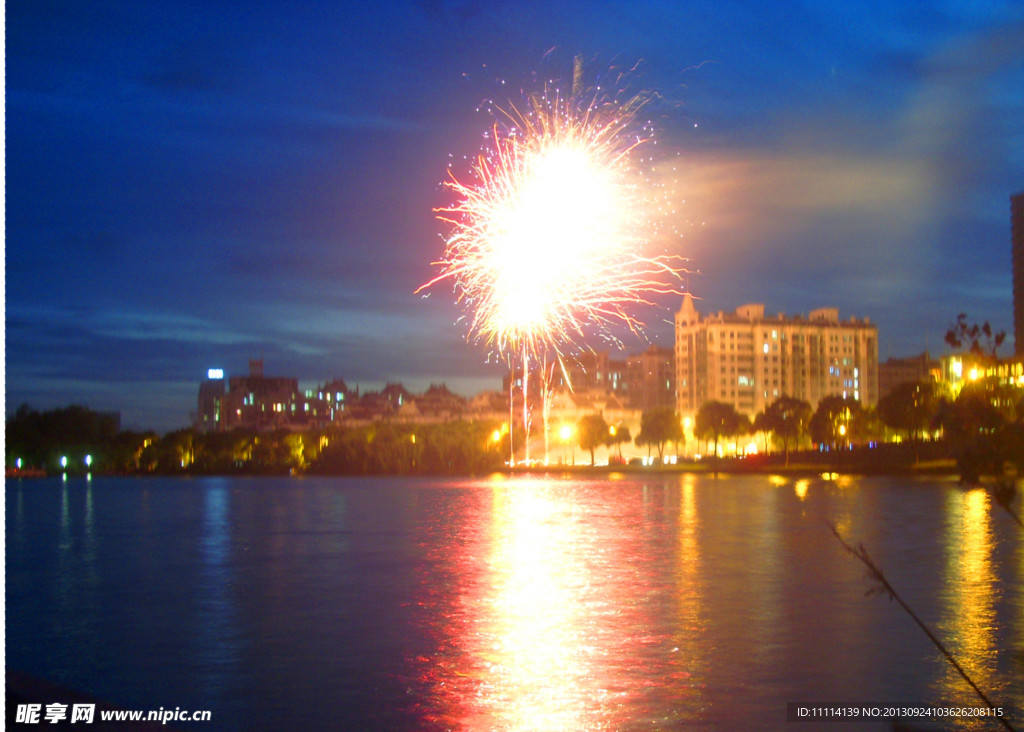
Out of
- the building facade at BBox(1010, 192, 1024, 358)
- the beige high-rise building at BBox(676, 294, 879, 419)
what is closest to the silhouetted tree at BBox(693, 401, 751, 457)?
the beige high-rise building at BBox(676, 294, 879, 419)

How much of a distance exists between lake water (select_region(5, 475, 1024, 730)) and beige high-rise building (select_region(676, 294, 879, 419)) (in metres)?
152

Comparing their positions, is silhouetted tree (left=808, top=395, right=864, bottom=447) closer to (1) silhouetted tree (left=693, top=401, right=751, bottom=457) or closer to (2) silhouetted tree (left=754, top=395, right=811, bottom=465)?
(2) silhouetted tree (left=754, top=395, right=811, bottom=465)

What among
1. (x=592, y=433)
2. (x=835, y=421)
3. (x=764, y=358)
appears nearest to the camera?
(x=835, y=421)

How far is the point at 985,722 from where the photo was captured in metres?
11.2

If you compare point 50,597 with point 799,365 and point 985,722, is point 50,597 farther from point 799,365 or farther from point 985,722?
point 799,365

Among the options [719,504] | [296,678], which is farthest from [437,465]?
[296,678]

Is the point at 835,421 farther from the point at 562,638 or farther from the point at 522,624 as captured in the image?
the point at 562,638

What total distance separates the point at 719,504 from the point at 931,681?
4365 cm

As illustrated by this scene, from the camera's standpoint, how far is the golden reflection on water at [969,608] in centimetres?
1343

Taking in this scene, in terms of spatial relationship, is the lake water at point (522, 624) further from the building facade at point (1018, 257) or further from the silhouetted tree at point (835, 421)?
the building facade at point (1018, 257)

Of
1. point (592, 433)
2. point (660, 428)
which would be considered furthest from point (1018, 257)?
point (592, 433)

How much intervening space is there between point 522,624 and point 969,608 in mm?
8569

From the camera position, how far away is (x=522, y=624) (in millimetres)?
17828

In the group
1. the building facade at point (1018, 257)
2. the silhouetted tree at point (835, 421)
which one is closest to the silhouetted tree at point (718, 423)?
the silhouetted tree at point (835, 421)
